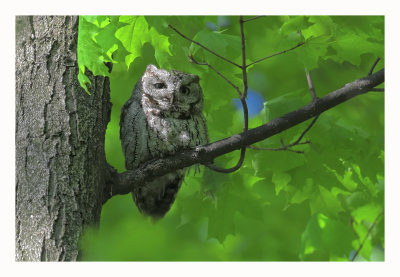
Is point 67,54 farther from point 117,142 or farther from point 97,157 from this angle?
point 117,142

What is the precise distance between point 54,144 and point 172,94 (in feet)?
2.66

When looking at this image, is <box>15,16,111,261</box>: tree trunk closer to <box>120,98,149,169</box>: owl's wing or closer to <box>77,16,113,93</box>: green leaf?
<box>77,16,113,93</box>: green leaf

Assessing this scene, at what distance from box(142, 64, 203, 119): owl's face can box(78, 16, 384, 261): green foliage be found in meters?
0.09

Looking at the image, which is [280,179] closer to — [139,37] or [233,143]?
[233,143]

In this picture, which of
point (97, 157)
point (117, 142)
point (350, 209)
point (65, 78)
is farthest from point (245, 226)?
point (65, 78)

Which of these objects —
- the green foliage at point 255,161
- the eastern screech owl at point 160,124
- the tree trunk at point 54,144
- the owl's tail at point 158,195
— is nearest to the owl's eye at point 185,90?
the eastern screech owl at point 160,124

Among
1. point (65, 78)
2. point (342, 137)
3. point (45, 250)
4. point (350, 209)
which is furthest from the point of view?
point (350, 209)

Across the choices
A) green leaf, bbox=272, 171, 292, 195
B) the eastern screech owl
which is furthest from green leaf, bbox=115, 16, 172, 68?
green leaf, bbox=272, 171, 292, 195

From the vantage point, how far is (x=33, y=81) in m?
1.59

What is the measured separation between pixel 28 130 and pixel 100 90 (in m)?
0.28

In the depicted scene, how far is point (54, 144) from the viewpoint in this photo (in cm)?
154

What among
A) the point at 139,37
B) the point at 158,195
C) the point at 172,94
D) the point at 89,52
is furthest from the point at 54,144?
the point at 158,195

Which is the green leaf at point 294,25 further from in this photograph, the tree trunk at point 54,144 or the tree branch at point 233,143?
the tree trunk at point 54,144

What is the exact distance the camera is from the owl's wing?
2135mm
